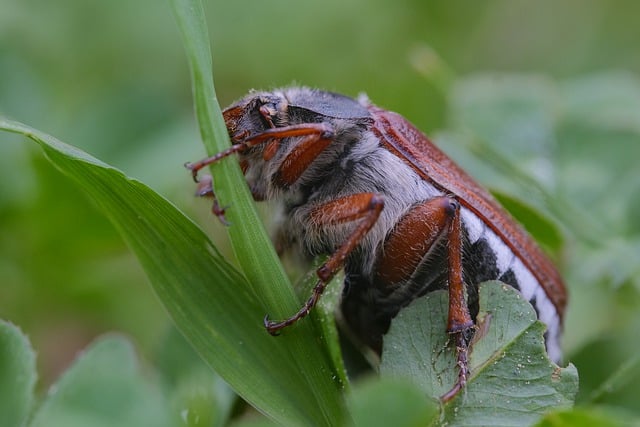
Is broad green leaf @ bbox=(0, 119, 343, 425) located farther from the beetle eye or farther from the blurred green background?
the beetle eye

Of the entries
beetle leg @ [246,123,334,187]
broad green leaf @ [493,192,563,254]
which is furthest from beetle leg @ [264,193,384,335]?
broad green leaf @ [493,192,563,254]

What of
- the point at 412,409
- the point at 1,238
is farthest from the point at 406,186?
the point at 1,238

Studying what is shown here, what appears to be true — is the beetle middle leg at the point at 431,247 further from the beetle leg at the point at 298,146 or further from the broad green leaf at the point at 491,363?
the beetle leg at the point at 298,146

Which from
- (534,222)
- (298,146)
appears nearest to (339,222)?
(298,146)

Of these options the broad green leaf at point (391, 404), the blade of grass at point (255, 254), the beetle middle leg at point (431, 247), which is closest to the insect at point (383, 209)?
the beetle middle leg at point (431, 247)

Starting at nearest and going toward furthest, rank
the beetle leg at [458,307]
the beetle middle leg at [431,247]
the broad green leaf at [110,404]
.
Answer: the broad green leaf at [110,404]
the beetle leg at [458,307]
the beetle middle leg at [431,247]

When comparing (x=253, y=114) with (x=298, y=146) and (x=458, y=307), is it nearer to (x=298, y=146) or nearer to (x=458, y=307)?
(x=298, y=146)
